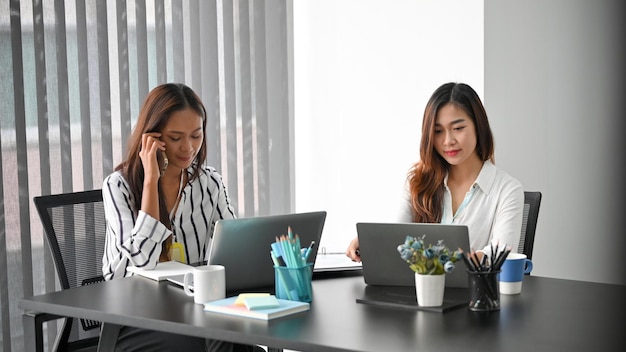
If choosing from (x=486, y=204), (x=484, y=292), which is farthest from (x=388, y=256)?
(x=486, y=204)

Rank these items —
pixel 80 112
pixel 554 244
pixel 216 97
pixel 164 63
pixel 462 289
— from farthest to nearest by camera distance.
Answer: pixel 554 244, pixel 216 97, pixel 164 63, pixel 80 112, pixel 462 289

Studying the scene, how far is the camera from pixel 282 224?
2.16 metres

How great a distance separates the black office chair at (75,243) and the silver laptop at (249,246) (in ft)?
2.13

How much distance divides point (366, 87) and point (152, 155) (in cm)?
165

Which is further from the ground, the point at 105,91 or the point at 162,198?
the point at 105,91

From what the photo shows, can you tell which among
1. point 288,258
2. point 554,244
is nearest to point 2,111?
point 288,258

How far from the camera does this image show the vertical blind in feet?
9.11

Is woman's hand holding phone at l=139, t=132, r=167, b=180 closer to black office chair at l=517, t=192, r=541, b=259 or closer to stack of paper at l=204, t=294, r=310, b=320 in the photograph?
stack of paper at l=204, t=294, r=310, b=320

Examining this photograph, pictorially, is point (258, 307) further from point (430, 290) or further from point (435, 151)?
point (435, 151)

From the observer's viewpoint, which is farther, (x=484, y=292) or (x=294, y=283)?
(x=294, y=283)

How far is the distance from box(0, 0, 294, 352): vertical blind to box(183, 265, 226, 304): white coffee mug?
106 cm

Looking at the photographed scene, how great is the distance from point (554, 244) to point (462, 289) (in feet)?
7.20

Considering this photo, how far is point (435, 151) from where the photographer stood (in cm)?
279

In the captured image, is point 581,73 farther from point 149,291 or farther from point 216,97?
point 149,291
